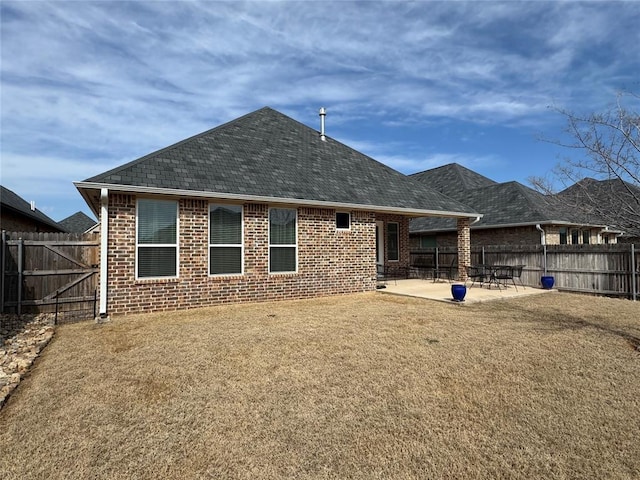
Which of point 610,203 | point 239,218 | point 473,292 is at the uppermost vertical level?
point 239,218

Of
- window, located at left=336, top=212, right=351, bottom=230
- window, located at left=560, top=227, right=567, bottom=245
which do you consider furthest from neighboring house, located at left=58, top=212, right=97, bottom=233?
window, located at left=560, top=227, right=567, bottom=245

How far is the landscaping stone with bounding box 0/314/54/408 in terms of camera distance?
4.55 m

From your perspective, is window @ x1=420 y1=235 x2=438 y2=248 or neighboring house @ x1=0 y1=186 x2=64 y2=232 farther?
window @ x1=420 y1=235 x2=438 y2=248

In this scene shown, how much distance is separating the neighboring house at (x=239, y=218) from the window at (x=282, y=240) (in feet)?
0.10

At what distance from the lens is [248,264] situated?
32.7 ft

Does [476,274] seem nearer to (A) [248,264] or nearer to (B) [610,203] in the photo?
(B) [610,203]

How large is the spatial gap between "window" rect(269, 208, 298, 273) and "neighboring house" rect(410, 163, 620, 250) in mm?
10555

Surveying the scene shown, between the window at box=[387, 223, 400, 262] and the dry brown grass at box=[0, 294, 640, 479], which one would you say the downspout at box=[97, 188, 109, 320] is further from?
the window at box=[387, 223, 400, 262]

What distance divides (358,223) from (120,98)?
982 cm

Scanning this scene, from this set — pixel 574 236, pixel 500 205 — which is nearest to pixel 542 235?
pixel 500 205

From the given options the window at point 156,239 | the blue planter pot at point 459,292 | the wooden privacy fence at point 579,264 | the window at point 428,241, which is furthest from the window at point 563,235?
the window at point 156,239

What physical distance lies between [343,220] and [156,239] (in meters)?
5.72

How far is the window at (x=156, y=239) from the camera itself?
8688 mm

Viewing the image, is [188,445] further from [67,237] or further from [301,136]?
[301,136]
